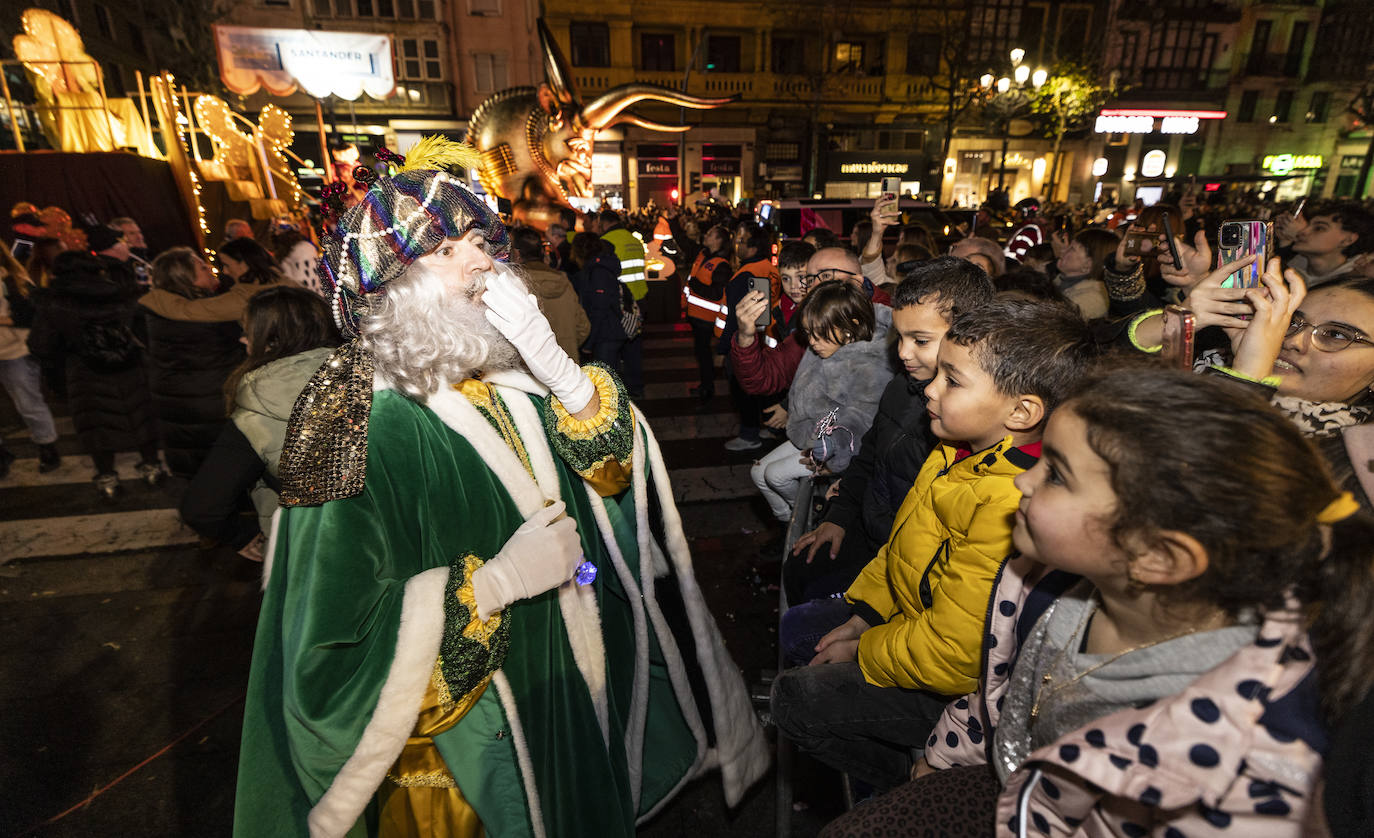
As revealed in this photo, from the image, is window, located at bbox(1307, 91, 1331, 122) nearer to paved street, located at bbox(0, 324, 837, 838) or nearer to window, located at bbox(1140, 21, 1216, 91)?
window, located at bbox(1140, 21, 1216, 91)

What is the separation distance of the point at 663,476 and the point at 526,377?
55cm

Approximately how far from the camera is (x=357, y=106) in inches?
957

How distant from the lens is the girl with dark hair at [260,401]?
8.00 feet

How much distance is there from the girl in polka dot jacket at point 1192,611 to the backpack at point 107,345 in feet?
20.7

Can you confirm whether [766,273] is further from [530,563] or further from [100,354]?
[100,354]

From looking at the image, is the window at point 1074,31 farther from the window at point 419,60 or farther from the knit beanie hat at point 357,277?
the knit beanie hat at point 357,277

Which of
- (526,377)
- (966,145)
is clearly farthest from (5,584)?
(966,145)

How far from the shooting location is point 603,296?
260 inches

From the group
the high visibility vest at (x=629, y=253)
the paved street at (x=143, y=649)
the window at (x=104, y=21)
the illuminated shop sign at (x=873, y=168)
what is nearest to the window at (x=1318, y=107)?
the illuminated shop sign at (x=873, y=168)

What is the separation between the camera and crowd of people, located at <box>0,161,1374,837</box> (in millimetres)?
883

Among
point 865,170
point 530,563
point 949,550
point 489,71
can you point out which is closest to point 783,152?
point 865,170

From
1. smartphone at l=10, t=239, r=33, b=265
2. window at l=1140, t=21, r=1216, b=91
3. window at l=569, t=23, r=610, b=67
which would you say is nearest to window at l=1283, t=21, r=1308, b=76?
window at l=1140, t=21, r=1216, b=91

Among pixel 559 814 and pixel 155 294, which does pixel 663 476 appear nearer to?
pixel 559 814

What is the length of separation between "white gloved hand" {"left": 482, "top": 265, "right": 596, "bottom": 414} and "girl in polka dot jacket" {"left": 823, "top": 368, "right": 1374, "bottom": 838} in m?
1.13
